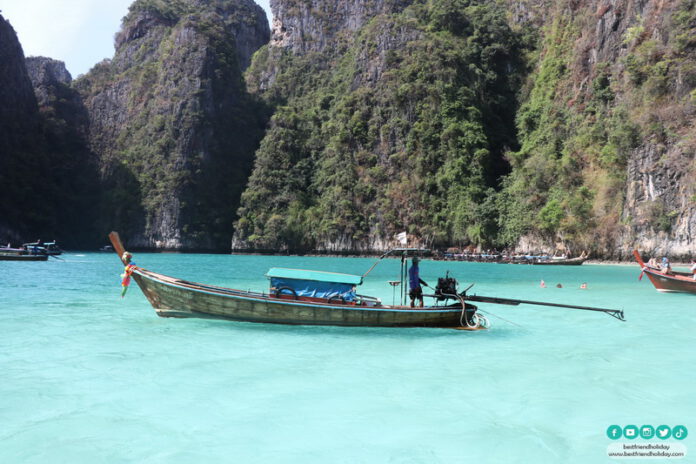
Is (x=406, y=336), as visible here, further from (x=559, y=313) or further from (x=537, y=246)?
(x=537, y=246)

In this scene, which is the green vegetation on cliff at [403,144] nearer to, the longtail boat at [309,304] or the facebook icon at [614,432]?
the longtail boat at [309,304]

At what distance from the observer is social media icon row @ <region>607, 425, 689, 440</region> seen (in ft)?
21.3

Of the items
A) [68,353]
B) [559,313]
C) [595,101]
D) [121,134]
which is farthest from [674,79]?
[121,134]

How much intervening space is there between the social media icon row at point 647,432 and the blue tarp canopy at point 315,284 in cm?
717

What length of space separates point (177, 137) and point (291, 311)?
80.1m

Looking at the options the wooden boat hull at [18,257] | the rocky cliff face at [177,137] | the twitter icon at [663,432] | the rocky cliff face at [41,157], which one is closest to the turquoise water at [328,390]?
the twitter icon at [663,432]

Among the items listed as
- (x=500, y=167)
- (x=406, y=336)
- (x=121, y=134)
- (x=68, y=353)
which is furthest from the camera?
(x=121, y=134)

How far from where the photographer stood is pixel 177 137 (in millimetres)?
85562

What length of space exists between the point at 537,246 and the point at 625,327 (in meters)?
41.5

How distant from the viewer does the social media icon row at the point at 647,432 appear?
6500 mm

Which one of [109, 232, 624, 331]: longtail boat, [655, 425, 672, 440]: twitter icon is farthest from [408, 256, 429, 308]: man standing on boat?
[655, 425, 672, 440]: twitter icon

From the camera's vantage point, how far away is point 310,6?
97.8 m

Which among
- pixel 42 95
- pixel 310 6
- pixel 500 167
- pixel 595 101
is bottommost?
pixel 500 167

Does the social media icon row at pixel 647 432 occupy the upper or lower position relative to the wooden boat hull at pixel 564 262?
lower
